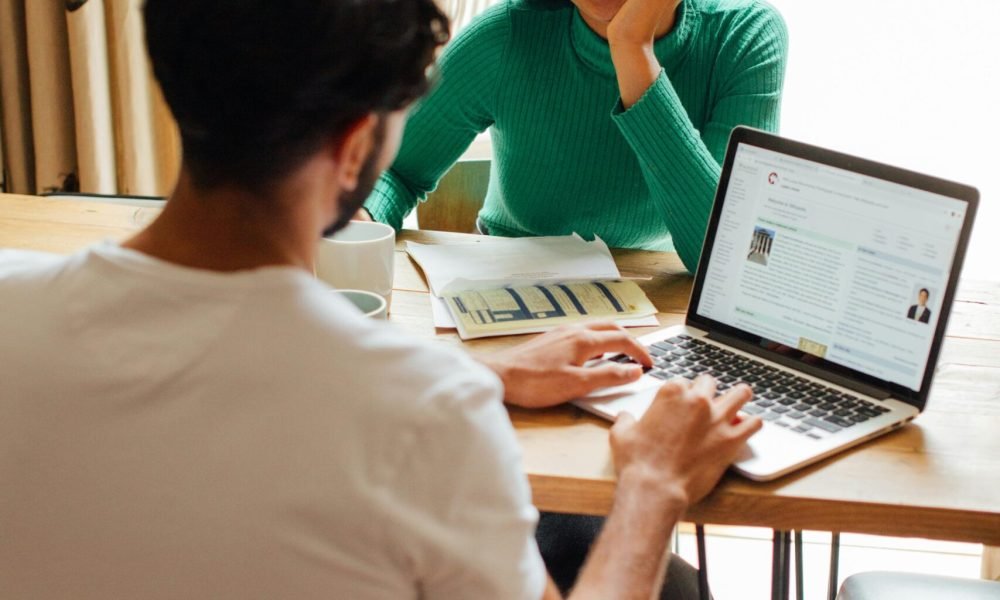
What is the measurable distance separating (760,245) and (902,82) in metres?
1.63

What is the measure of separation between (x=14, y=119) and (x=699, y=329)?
171cm

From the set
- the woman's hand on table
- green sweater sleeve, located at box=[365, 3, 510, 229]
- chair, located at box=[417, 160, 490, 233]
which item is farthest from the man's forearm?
chair, located at box=[417, 160, 490, 233]

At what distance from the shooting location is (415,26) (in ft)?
1.94

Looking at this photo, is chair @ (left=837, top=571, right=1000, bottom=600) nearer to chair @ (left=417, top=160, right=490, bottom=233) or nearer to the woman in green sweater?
the woman in green sweater

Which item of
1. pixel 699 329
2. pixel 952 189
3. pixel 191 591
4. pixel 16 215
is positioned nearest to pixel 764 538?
pixel 699 329

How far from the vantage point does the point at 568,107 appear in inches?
62.8

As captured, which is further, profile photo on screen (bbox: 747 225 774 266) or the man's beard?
profile photo on screen (bbox: 747 225 774 266)

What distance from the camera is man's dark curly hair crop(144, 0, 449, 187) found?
53 centimetres

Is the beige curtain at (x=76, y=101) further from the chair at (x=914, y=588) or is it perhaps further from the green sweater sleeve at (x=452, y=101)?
the chair at (x=914, y=588)

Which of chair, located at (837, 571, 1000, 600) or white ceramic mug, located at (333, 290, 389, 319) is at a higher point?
white ceramic mug, located at (333, 290, 389, 319)

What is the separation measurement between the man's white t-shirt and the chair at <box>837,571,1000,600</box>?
2.36 feet

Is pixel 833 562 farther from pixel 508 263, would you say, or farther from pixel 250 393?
pixel 250 393

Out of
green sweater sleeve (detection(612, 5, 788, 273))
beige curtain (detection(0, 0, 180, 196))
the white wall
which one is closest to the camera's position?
green sweater sleeve (detection(612, 5, 788, 273))

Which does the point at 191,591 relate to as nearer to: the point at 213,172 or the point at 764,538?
the point at 213,172
